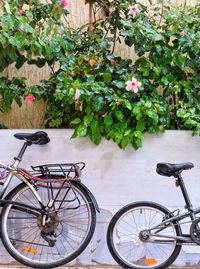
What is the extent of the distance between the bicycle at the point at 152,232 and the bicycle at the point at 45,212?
335 millimetres

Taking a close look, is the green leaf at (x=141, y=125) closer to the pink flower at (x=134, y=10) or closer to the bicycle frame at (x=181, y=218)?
the bicycle frame at (x=181, y=218)

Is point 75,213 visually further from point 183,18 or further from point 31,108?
point 183,18

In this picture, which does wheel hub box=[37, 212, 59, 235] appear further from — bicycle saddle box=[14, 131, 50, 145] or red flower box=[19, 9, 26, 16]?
red flower box=[19, 9, 26, 16]

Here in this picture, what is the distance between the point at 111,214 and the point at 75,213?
0.39 metres

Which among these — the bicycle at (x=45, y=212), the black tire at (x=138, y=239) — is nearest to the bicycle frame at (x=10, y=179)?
the bicycle at (x=45, y=212)

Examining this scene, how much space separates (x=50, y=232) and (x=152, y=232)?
1.04 meters

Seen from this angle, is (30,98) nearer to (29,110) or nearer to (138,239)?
(29,110)

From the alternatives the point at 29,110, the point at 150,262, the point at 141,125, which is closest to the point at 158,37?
the point at 141,125

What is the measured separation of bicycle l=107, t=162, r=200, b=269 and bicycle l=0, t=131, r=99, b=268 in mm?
335

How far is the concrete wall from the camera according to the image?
13.2 ft

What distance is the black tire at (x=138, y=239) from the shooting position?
3.68 meters

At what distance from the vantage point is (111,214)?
159 inches

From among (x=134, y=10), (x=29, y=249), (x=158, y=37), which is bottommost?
(x=29, y=249)

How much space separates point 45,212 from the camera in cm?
372
